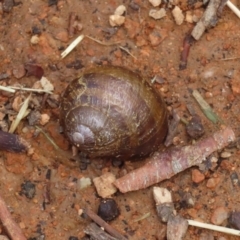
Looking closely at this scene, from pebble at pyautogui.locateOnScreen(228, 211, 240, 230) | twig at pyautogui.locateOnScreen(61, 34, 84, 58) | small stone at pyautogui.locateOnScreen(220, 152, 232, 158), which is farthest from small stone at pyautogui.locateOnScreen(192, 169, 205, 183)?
twig at pyautogui.locateOnScreen(61, 34, 84, 58)

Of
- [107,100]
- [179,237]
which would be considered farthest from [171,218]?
[107,100]

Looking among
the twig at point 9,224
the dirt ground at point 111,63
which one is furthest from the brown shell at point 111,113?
the twig at point 9,224

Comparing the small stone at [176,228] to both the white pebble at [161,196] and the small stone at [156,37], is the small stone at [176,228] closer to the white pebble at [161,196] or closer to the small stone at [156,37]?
the white pebble at [161,196]

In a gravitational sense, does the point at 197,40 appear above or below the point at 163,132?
above

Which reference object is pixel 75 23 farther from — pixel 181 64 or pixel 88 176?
pixel 88 176

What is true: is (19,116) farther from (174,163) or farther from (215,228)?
(215,228)

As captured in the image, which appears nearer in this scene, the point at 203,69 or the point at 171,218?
the point at 171,218
